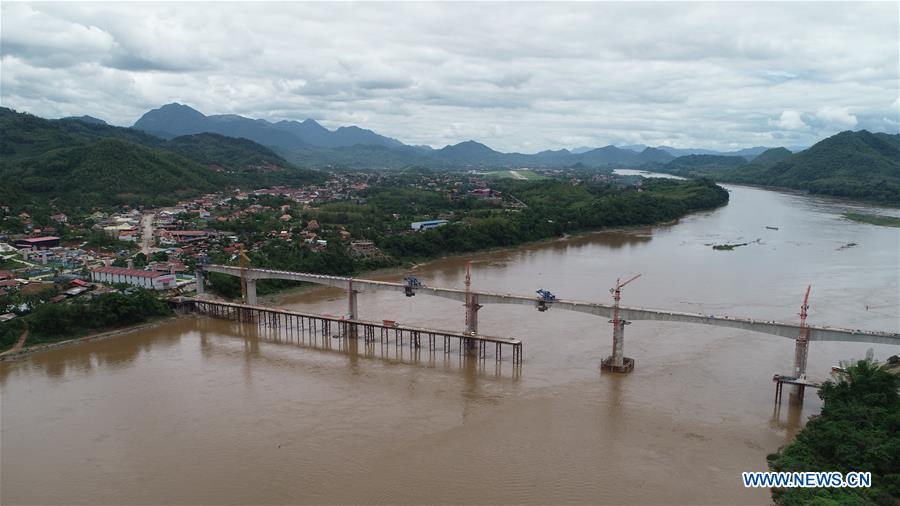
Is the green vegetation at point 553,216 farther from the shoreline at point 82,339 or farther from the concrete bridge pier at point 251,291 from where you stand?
the shoreline at point 82,339

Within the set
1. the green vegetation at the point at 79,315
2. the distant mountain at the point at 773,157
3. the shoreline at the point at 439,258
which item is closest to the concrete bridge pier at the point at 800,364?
the shoreline at the point at 439,258

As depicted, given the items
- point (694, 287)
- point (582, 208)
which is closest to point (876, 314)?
point (694, 287)

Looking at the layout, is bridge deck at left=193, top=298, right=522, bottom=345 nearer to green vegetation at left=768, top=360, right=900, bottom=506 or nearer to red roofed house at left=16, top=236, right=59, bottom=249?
green vegetation at left=768, top=360, right=900, bottom=506

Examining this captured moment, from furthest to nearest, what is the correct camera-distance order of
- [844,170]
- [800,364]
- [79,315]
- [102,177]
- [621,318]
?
[844,170] → [102,177] → [79,315] → [621,318] → [800,364]

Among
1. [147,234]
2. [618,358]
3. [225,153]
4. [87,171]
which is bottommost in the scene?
[618,358]

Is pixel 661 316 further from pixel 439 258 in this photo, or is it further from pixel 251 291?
pixel 439 258

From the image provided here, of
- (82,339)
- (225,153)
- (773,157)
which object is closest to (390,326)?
(82,339)
